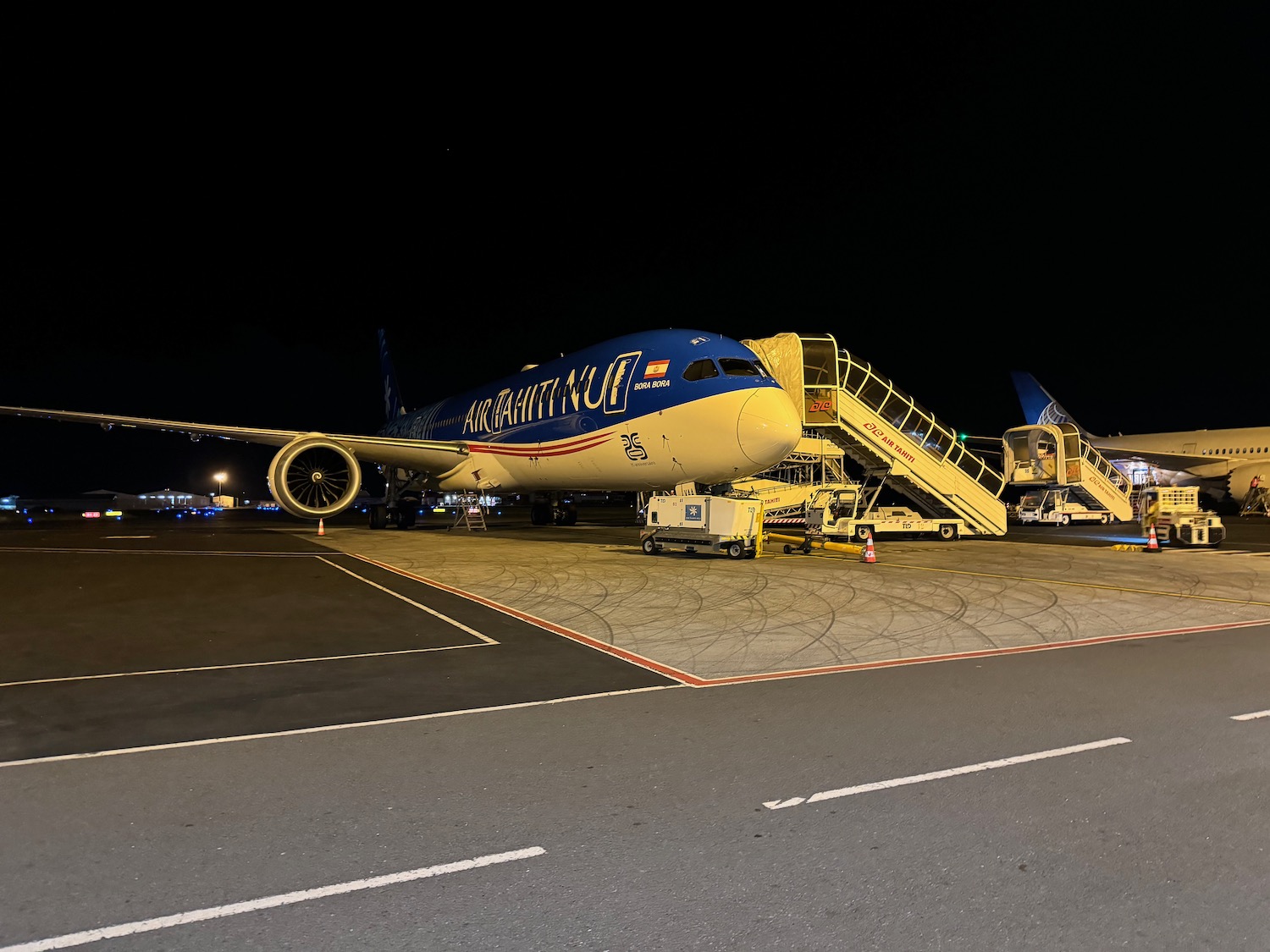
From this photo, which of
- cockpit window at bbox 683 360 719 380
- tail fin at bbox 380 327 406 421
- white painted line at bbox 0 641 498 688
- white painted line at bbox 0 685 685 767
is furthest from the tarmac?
tail fin at bbox 380 327 406 421

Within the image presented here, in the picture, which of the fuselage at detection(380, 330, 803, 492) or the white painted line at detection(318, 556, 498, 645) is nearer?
the white painted line at detection(318, 556, 498, 645)

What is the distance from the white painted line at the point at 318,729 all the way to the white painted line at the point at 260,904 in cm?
235

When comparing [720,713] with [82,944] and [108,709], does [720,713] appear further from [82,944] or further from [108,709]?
[108,709]

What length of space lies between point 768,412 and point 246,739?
13.2 meters

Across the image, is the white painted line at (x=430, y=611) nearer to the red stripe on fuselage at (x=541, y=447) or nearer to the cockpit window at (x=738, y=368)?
the red stripe on fuselage at (x=541, y=447)

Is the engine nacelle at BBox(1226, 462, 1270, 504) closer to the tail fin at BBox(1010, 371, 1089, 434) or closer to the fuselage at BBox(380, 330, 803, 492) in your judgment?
the tail fin at BBox(1010, 371, 1089, 434)

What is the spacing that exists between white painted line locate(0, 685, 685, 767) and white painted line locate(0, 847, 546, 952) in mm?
2353

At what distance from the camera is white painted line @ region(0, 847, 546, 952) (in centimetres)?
280

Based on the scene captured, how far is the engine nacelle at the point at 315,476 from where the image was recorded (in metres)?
22.5

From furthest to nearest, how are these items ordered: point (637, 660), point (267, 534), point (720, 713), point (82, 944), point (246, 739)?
1. point (267, 534)
2. point (637, 660)
3. point (720, 713)
4. point (246, 739)
5. point (82, 944)

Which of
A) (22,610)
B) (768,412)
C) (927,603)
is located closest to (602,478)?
(768,412)

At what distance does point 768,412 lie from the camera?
55.5 feet

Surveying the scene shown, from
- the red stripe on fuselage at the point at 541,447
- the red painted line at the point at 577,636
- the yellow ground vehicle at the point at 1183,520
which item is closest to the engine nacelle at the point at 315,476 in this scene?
the red stripe on fuselage at the point at 541,447

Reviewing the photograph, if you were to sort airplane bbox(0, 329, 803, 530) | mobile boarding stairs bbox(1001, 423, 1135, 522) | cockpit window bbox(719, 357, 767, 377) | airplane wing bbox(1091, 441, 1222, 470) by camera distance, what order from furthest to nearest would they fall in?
airplane wing bbox(1091, 441, 1222, 470) < mobile boarding stairs bbox(1001, 423, 1135, 522) < cockpit window bbox(719, 357, 767, 377) < airplane bbox(0, 329, 803, 530)
